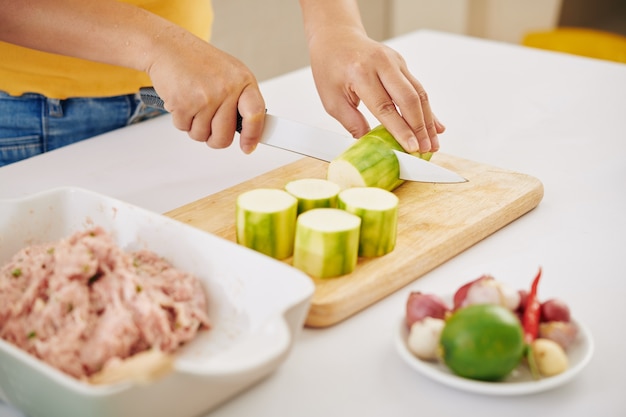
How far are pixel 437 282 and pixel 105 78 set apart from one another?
108 cm

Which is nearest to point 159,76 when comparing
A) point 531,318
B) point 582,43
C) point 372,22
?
point 531,318

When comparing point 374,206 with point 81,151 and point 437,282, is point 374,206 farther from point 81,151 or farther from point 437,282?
point 81,151

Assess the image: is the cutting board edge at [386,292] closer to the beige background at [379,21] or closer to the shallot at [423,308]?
the shallot at [423,308]

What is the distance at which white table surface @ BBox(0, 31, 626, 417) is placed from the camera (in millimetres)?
1127

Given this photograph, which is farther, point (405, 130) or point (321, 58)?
point (321, 58)

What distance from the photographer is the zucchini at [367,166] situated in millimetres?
1655

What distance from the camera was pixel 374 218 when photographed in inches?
55.9

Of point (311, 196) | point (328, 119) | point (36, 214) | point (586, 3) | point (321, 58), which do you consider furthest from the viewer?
point (586, 3)

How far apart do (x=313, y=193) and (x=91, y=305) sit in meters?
0.54

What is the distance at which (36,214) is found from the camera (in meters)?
1.36

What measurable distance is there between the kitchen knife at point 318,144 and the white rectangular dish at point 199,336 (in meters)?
0.45

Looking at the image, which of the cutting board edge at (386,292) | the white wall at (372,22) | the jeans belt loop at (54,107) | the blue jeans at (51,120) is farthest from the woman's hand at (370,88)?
the white wall at (372,22)

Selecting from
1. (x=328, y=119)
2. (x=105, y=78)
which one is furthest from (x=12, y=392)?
(x=328, y=119)

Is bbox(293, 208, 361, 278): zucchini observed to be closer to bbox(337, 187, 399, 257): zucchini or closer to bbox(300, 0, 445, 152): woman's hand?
bbox(337, 187, 399, 257): zucchini
